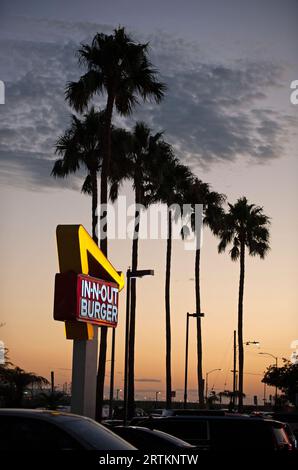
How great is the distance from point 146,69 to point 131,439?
2229 centimetres

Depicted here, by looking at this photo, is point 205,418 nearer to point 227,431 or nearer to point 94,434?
point 227,431

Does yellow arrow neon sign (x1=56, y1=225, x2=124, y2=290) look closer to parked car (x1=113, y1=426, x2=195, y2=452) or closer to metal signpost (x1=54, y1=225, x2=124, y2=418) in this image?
metal signpost (x1=54, y1=225, x2=124, y2=418)

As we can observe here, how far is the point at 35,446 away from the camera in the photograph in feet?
31.0

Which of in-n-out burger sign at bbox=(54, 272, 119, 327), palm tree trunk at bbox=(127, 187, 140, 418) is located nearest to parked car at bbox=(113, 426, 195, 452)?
in-n-out burger sign at bbox=(54, 272, 119, 327)

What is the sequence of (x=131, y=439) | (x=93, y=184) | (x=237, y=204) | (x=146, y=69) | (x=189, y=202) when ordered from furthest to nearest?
(x=237, y=204) < (x=189, y=202) < (x=93, y=184) < (x=146, y=69) < (x=131, y=439)

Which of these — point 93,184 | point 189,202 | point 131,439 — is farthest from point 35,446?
point 189,202

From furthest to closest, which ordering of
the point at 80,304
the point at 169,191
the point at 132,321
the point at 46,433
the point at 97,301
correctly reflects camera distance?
1. the point at 169,191
2. the point at 132,321
3. the point at 97,301
4. the point at 80,304
5. the point at 46,433

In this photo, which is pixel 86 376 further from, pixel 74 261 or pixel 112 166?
pixel 112 166

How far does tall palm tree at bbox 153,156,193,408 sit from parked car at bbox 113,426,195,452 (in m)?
32.0

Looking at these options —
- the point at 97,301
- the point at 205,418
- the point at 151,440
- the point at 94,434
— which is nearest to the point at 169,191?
the point at 97,301

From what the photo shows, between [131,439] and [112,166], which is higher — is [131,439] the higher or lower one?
A: the lower one

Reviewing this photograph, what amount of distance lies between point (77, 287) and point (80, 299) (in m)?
0.38

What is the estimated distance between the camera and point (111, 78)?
33719 millimetres

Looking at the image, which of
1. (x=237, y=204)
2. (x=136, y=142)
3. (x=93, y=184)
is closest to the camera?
(x=93, y=184)
